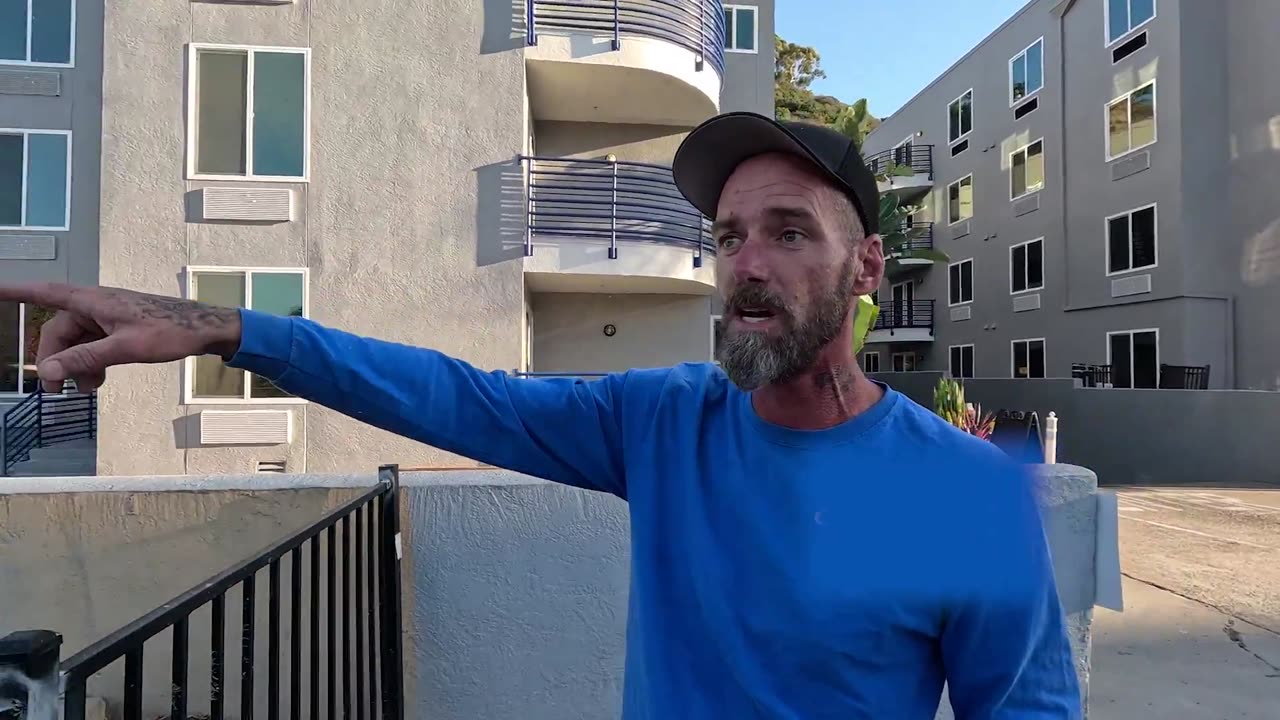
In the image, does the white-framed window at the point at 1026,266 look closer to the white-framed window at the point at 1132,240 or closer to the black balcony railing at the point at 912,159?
the white-framed window at the point at 1132,240

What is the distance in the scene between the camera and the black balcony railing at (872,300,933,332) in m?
28.7

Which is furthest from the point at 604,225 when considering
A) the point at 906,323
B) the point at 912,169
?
the point at 912,169

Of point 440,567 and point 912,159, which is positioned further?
point 912,159

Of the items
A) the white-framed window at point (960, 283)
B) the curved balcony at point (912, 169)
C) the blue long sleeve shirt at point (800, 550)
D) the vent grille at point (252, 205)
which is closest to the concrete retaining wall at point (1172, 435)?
the white-framed window at point (960, 283)

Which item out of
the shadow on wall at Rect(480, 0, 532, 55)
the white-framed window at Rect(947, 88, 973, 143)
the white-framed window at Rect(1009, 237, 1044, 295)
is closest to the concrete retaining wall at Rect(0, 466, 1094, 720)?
the shadow on wall at Rect(480, 0, 532, 55)

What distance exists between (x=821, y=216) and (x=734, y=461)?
44 centimetres

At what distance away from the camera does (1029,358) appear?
22.6 meters

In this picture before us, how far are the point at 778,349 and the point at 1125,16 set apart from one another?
22.6 meters

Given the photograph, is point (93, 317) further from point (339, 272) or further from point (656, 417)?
point (339, 272)

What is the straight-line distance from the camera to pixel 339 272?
976 cm

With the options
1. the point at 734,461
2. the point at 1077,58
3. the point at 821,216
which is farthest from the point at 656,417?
the point at 1077,58

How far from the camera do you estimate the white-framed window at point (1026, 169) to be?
72.8ft

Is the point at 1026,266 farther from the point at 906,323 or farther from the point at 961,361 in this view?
the point at 906,323

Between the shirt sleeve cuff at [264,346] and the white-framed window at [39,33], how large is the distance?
53.8 feet
